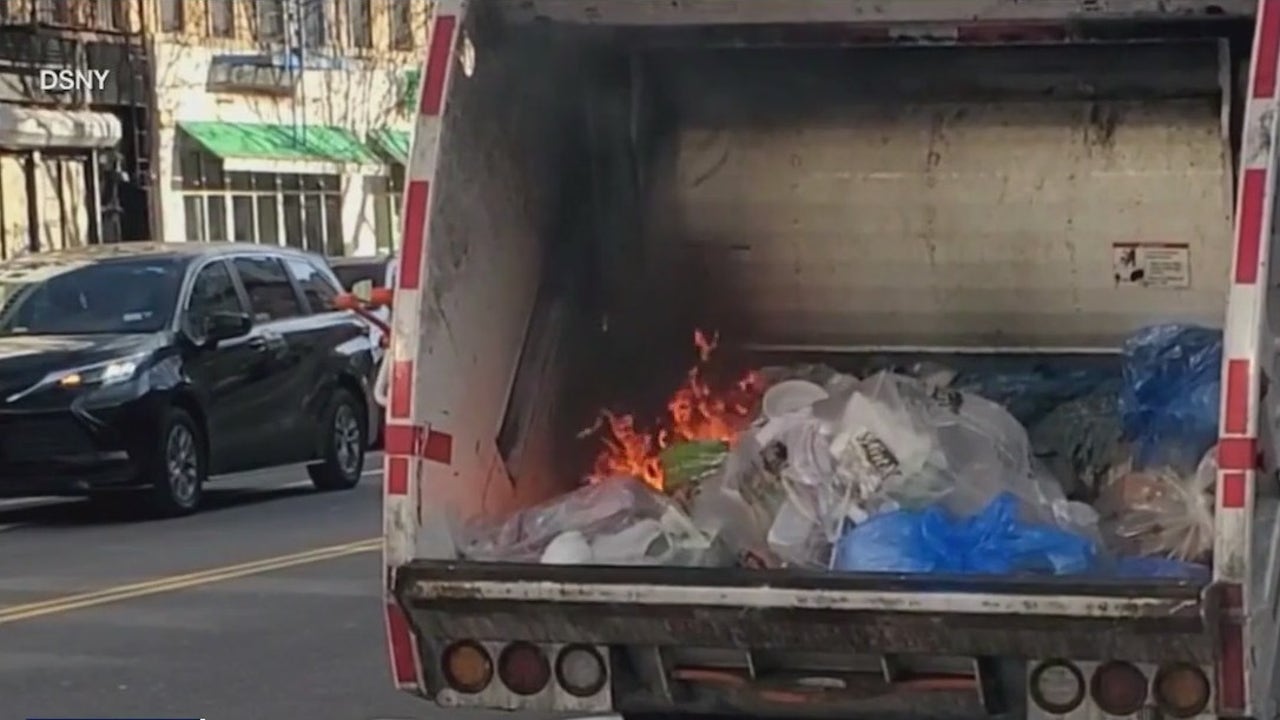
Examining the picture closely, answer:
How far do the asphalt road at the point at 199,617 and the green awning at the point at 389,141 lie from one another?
26203mm

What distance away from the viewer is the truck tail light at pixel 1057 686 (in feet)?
19.2

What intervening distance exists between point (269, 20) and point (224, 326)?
24.8 m

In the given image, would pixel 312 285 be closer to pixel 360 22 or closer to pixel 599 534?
pixel 599 534

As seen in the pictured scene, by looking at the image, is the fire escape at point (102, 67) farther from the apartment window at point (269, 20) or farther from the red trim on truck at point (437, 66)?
the red trim on truck at point (437, 66)

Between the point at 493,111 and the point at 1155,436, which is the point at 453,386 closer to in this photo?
the point at 493,111

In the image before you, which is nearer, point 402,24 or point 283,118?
point 283,118

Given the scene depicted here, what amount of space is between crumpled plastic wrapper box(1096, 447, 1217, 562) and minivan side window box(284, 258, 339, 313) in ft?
37.7

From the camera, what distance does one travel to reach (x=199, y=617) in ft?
37.5

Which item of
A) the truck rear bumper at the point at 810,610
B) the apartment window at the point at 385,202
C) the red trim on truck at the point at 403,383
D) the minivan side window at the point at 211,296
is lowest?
the apartment window at the point at 385,202

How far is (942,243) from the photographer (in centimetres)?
808

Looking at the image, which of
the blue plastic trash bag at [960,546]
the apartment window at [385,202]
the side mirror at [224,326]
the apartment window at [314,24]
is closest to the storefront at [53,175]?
the apartment window at [314,24]

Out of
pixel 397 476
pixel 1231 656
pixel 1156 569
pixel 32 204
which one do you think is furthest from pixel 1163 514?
pixel 32 204

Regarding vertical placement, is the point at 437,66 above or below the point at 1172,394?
above

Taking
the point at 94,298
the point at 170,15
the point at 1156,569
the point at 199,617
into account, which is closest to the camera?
the point at 1156,569
